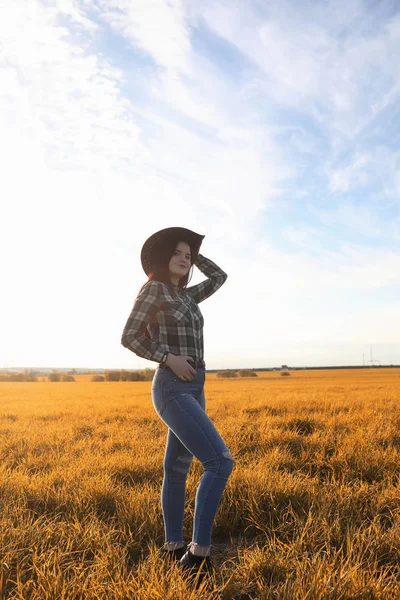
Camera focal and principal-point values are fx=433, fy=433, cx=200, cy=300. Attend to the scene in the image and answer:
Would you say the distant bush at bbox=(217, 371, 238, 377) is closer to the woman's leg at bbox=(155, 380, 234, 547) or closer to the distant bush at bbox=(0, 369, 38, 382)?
the distant bush at bbox=(0, 369, 38, 382)

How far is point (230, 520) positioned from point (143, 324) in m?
2.00

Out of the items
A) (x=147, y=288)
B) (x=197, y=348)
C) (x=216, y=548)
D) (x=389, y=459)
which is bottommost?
(x=216, y=548)

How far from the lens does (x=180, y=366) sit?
280 cm

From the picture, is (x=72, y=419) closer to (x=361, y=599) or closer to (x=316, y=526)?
(x=316, y=526)

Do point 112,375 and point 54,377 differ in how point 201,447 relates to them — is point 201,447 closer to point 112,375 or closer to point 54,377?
point 112,375

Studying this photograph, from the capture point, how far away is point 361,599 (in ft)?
7.90

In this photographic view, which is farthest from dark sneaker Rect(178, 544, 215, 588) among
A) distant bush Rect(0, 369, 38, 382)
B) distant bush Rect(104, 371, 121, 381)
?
distant bush Rect(0, 369, 38, 382)

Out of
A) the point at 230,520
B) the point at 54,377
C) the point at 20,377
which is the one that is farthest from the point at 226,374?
the point at 230,520

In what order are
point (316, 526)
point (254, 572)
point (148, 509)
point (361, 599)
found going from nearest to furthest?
point (361, 599)
point (254, 572)
point (316, 526)
point (148, 509)

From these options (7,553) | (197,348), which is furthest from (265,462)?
(7,553)

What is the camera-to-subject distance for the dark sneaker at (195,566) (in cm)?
264

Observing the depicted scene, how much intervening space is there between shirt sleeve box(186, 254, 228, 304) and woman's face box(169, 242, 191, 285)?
0.99 feet

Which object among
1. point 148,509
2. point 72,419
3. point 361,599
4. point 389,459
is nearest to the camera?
point 361,599

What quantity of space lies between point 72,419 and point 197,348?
25.4 ft
